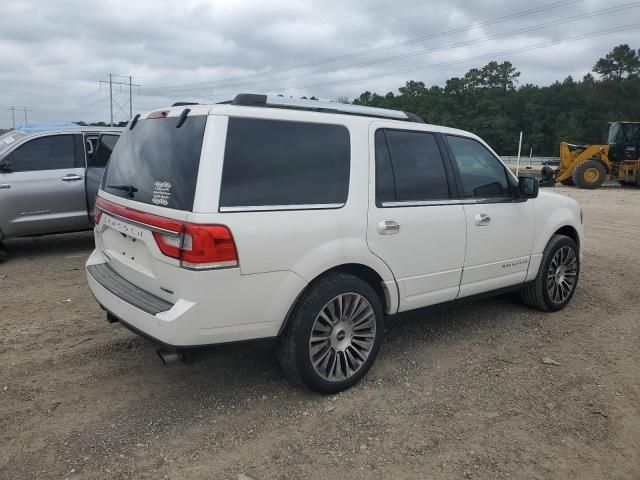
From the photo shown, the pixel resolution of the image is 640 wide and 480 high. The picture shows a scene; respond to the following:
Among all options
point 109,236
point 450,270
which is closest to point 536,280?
point 450,270

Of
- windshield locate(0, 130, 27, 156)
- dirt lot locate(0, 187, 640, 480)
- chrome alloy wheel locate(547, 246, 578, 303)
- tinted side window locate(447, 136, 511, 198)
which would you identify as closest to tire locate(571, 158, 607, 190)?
chrome alloy wheel locate(547, 246, 578, 303)

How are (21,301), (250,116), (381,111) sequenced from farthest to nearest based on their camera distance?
(21,301), (381,111), (250,116)

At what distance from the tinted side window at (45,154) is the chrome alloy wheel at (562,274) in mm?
6359

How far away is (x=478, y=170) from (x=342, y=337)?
1947 mm

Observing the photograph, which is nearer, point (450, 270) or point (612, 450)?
point (612, 450)

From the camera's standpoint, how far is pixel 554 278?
5.27 meters

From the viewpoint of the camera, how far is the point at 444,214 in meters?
4.07

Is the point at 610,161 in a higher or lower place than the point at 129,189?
lower

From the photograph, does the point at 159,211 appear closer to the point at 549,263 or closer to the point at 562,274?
the point at 549,263

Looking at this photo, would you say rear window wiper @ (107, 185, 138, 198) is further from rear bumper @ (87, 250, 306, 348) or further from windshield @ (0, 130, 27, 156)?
windshield @ (0, 130, 27, 156)

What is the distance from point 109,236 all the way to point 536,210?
363cm

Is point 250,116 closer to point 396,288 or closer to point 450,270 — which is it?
point 396,288

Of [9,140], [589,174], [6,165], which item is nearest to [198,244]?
[6,165]

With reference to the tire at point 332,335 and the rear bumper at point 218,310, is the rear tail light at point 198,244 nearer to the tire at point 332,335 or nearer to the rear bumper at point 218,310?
the rear bumper at point 218,310
